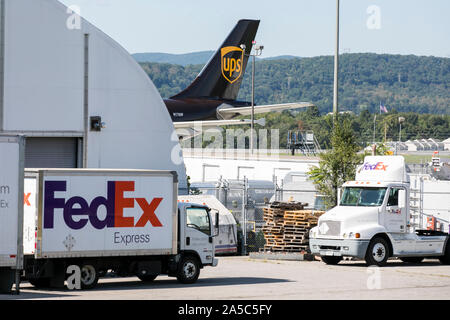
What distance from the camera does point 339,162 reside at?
30.4 metres

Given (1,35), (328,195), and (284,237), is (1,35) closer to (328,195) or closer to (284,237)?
(284,237)

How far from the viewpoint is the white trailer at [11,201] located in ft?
52.9

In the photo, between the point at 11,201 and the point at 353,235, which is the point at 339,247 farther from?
the point at 11,201

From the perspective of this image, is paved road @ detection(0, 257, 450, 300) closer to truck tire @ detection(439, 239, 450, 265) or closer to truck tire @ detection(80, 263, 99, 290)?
truck tire @ detection(80, 263, 99, 290)

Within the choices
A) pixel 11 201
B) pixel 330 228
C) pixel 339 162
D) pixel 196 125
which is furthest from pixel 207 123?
pixel 11 201

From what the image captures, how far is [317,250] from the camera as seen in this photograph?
24.7 m

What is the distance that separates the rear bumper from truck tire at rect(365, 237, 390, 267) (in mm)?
225

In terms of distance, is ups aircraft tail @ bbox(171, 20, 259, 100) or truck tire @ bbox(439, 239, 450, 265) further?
ups aircraft tail @ bbox(171, 20, 259, 100)

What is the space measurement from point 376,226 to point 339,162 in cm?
665

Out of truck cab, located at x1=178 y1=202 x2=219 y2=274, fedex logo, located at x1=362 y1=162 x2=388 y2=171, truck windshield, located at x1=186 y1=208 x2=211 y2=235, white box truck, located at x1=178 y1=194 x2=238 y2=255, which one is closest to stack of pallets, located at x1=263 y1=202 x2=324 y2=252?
white box truck, located at x1=178 y1=194 x2=238 y2=255

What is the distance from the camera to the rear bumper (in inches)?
936

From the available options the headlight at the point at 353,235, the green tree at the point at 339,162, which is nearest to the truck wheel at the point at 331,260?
the headlight at the point at 353,235
